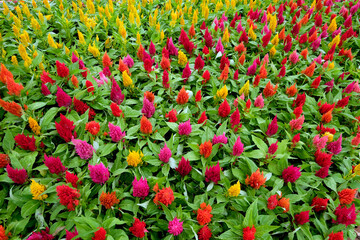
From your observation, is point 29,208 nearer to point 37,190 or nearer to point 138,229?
point 37,190

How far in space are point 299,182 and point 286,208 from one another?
0.38m

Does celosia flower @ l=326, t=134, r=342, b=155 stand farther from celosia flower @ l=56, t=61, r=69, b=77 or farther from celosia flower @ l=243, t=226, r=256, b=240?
celosia flower @ l=56, t=61, r=69, b=77

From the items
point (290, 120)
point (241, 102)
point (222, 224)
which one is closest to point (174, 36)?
point (241, 102)

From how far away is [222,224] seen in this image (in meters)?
2.01

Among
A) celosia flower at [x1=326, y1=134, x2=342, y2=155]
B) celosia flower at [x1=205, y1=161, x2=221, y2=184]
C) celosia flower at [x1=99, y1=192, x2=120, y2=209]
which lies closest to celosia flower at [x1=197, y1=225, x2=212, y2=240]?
celosia flower at [x1=205, y1=161, x2=221, y2=184]

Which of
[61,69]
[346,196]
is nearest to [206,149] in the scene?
[346,196]

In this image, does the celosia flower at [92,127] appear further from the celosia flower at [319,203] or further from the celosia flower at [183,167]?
the celosia flower at [319,203]

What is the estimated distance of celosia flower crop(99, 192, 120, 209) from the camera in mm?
1844

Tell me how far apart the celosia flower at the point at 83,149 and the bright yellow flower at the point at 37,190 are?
0.39 m

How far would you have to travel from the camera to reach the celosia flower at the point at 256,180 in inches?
79.4

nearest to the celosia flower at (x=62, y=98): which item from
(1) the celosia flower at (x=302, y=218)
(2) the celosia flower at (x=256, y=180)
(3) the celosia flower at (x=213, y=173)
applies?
(3) the celosia flower at (x=213, y=173)

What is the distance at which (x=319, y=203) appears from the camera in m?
2.05

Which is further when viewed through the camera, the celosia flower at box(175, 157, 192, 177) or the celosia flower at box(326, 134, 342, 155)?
the celosia flower at box(326, 134, 342, 155)

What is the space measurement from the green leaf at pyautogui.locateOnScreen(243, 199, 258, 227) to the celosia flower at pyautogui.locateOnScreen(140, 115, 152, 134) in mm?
1181
